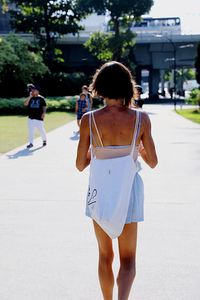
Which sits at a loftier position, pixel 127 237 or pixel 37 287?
pixel 127 237

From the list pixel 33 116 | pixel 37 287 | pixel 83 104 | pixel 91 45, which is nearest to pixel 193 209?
pixel 37 287

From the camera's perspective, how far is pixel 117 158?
3201 mm

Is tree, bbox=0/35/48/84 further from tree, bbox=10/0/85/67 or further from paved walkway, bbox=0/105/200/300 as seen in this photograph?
paved walkway, bbox=0/105/200/300

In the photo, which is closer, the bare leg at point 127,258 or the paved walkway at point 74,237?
the bare leg at point 127,258

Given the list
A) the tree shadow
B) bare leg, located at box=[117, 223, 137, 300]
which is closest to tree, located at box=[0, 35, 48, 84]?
the tree shadow

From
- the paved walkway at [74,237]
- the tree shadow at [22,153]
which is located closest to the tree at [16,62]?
the tree shadow at [22,153]

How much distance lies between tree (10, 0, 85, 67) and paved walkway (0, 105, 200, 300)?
41.0 metres

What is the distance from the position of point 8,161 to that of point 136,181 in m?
8.82

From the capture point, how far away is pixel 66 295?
160 inches

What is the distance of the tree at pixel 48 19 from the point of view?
4962 centimetres

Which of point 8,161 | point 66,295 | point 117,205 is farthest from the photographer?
point 8,161

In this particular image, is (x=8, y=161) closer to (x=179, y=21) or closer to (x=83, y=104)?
(x=83, y=104)

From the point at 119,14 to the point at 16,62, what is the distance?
15801mm

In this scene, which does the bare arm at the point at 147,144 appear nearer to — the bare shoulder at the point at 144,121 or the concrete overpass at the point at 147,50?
the bare shoulder at the point at 144,121
